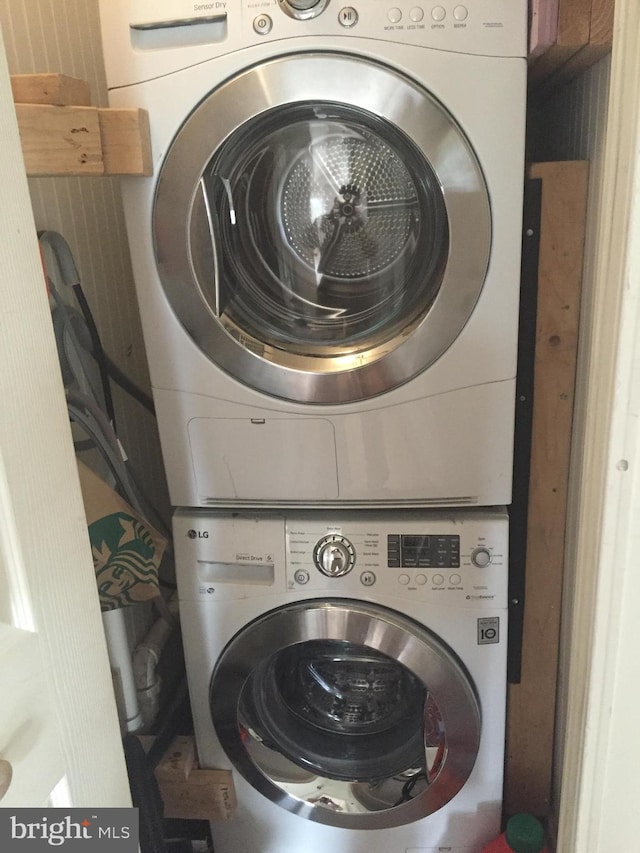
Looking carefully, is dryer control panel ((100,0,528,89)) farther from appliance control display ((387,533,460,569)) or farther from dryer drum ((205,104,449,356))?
appliance control display ((387,533,460,569))

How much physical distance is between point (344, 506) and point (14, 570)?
61 centimetres

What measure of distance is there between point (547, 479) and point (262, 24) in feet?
2.61

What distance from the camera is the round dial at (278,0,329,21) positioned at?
0.92m

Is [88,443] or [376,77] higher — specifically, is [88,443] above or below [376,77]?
below

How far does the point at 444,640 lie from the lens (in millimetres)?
1170

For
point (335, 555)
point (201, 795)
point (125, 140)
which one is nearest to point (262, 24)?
point (125, 140)

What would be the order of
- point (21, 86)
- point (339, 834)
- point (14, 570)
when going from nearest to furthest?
point (14, 570), point (21, 86), point (339, 834)

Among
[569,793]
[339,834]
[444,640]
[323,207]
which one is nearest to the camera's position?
[569,793]

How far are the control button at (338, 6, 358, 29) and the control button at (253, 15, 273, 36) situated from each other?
0.31 ft

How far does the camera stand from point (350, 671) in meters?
1.31

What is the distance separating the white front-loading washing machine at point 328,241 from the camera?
3.03ft

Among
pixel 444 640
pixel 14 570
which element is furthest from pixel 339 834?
pixel 14 570

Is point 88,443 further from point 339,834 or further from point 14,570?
point 339,834

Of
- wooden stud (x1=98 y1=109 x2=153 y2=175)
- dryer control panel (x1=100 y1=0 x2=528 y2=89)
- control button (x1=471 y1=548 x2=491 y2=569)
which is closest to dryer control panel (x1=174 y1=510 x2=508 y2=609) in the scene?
control button (x1=471 y1=548 x2=491 y2=569)
